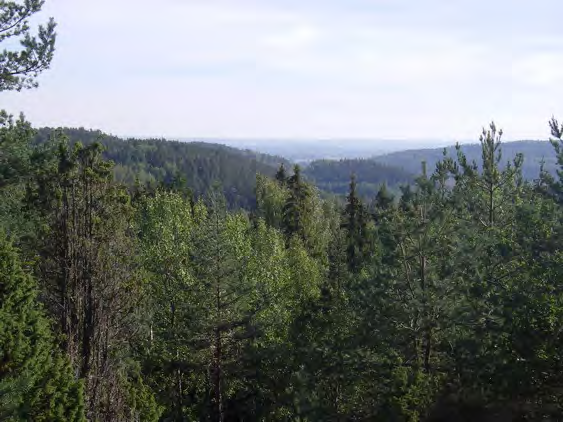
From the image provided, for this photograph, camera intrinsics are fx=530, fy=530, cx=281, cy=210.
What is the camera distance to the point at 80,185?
38.2 feet

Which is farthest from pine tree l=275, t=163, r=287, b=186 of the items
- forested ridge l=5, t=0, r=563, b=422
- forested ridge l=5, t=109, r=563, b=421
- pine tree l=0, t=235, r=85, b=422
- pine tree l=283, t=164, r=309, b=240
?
pine tree l=0, t=235, r=85, b=422

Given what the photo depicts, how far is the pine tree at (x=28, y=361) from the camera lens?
945 centimetres

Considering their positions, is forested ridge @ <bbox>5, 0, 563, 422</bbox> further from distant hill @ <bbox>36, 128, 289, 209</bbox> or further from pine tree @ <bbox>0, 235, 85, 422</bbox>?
distant hill @ <bbox>36, 128, 289, 209</bbox>

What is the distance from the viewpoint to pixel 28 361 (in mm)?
9602

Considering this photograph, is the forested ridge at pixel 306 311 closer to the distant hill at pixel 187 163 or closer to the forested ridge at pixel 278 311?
the forested ridge at pixel 278 311

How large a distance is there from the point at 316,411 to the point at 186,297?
8.58 meters

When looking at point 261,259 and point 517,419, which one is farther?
point 261,259

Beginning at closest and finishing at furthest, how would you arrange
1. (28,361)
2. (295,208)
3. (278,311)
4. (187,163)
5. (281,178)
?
1. (28,361)
2. (278,311)
3. (295,208)
4. (281,178)
5. (187,163)

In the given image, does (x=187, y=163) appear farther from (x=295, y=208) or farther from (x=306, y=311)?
(x=306, y=311)

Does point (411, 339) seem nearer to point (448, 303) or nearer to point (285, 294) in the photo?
point (448, 303)

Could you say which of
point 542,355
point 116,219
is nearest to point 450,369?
point 542,355

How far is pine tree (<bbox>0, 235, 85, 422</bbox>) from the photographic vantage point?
945cm

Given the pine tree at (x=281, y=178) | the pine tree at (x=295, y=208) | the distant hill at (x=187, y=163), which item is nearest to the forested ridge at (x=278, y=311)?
the pine tree at (x=295, y=208)

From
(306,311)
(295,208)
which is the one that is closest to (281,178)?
(295,208)
